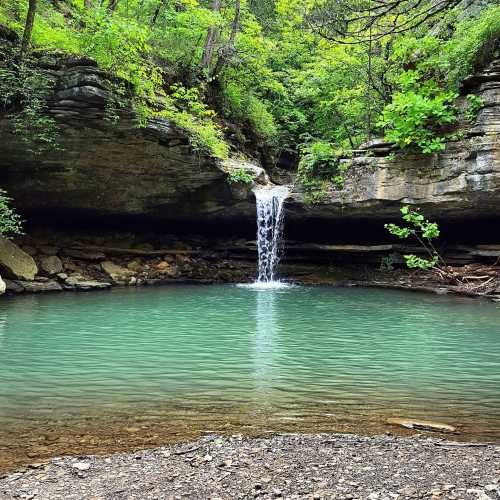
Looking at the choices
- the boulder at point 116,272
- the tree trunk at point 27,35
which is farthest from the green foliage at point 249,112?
the tree trunk at point 27,35

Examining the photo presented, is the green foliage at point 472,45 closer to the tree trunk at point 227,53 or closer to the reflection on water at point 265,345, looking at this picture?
the tree trunk at point 227,53

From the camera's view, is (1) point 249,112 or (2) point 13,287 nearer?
(2) point 13,287

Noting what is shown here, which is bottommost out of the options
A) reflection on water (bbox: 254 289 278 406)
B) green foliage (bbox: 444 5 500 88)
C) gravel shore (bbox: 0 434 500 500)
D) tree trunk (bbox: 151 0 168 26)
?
reflection on water (bbox: 254 289 278 406)

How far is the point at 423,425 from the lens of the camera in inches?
163

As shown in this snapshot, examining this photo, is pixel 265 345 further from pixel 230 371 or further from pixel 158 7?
pixel 158 7

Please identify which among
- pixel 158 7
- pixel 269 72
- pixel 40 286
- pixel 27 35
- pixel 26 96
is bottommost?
pixel 40 286

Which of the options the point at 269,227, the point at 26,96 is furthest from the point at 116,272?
the point at 26,96

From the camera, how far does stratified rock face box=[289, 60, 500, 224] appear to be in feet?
41.2

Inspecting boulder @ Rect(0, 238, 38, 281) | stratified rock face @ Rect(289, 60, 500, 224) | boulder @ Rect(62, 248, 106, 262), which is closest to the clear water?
boulder @ Rect(0, 238, 38, 281)

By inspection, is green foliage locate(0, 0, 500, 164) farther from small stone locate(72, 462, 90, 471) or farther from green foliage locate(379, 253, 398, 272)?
small stone locate(72, 462, 90, 471)

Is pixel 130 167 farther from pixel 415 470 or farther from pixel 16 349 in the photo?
pixel 415 470

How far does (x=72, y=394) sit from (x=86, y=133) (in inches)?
363

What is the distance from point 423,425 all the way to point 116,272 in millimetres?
13272

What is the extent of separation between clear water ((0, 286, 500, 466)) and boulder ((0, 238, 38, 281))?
6.90 feet
